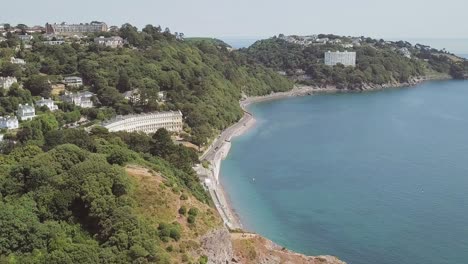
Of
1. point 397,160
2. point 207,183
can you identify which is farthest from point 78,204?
point 397,160

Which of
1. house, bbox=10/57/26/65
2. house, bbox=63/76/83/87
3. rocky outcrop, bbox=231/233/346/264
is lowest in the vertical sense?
rocky outcrop, bbox=231/233/346/264

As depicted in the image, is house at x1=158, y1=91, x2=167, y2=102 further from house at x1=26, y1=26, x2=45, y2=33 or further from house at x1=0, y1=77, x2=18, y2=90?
house at x1=26, y1=26, x2=45, y2=33

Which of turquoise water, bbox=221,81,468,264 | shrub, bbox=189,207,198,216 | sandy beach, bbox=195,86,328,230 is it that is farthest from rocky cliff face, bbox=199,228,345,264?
sandy beach, bbox=195,86,328,230

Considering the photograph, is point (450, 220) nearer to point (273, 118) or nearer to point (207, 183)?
point (207, 183)

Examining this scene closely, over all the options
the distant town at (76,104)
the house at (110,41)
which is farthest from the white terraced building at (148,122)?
the house at (110,41)

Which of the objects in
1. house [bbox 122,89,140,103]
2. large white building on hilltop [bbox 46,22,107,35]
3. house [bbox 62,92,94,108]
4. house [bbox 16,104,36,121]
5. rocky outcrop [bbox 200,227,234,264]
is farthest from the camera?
large white building on hilltop [bbox 46,22,107,35]

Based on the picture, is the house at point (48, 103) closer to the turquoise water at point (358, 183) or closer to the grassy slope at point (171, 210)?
the turquoise water at point (358, 183)
